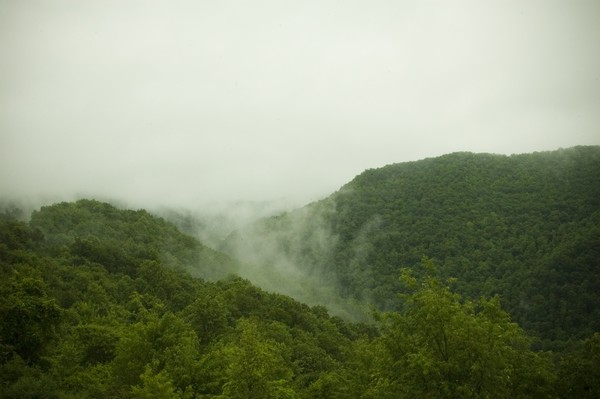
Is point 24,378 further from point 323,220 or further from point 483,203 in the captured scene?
point 323,220

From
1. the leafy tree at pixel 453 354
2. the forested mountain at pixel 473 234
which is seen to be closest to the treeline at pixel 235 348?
the leafy tree at pixel 453 354

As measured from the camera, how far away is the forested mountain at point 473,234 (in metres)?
89.2

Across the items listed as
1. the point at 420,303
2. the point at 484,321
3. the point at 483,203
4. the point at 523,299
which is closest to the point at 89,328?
the point at 420,303

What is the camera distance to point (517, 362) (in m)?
21.3

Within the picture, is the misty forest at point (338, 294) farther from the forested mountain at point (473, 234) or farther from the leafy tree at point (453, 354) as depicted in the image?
the forested mountain at point (473, 234)

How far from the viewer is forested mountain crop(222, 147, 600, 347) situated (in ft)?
293

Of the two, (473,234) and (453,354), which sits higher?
(453,354)

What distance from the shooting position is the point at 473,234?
117125 mm

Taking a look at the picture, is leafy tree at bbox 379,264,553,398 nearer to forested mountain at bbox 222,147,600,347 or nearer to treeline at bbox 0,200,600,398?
treeline at bbox 0,200,600,398

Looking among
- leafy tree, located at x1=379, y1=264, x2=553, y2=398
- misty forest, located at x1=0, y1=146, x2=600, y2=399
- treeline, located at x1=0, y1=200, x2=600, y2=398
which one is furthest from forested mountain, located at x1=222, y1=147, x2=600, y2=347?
leafy tree, located at x1=379, y1=264, x2=553, y2=398

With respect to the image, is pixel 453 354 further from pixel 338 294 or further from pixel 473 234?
pixel 338 294

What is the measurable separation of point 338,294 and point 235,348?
100303 mm

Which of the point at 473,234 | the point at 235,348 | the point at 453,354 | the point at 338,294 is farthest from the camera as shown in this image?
the point at 338,294

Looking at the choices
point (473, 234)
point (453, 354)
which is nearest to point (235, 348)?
point (453, 354)
